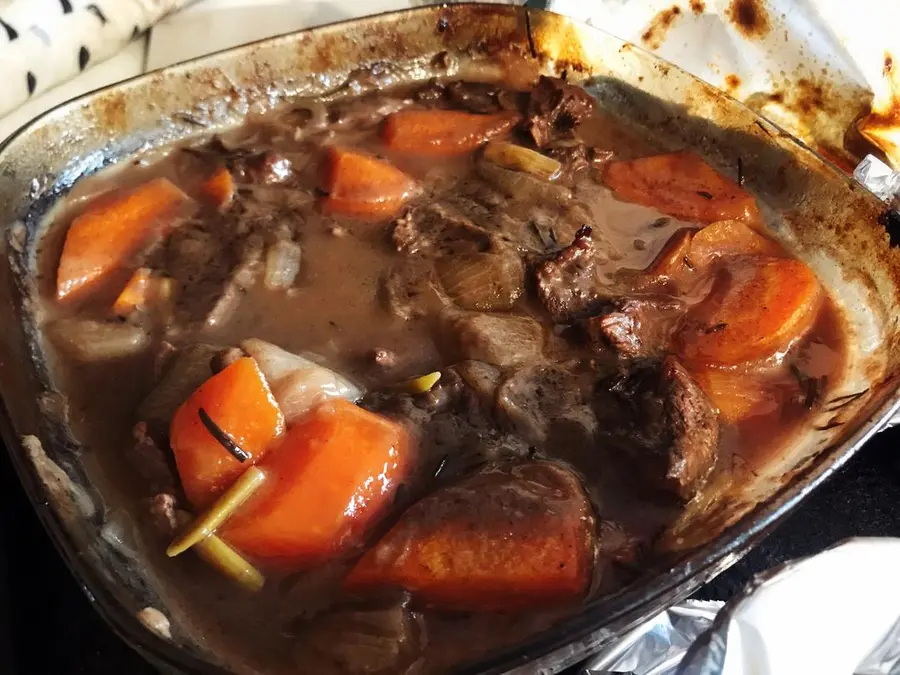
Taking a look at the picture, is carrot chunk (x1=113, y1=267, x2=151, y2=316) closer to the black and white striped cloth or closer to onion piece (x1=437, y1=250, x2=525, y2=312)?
onion piece (x1=437, y1=250, x2=525, y2=312)

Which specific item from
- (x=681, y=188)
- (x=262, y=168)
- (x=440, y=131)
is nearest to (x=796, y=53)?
(x=681, y=188)

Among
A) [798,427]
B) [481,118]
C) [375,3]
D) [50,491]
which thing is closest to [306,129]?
[481,118]

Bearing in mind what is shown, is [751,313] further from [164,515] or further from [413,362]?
[164,515]

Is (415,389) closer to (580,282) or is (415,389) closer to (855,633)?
(580,282)

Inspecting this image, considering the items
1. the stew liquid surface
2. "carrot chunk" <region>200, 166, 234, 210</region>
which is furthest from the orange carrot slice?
"carrot chunk" <region>200, 166, 234, 210</region>

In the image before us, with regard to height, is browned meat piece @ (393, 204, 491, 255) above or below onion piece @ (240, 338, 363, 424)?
above

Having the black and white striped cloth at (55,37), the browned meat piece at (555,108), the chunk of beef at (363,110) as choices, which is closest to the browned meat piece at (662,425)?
the browned meat piece at (555,108)

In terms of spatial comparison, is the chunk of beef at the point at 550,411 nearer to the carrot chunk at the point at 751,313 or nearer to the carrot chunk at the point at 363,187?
the carrot chunk at the point at 751,313
